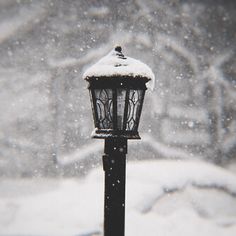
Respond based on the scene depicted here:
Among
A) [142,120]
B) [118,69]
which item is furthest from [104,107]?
[142,120]

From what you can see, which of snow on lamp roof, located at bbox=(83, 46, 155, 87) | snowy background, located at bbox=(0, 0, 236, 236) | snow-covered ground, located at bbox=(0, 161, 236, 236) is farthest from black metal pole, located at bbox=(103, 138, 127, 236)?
snowy background, located at bbox=(0, 0, 236, 236)

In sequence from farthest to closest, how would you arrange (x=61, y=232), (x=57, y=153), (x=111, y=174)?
(x=57, y=153), (x=61, y=232), (x=111, y=174)

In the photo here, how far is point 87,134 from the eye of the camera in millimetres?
5957

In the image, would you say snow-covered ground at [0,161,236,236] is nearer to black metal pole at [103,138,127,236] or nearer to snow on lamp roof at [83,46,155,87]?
black metal pole at [103,138,127,236]

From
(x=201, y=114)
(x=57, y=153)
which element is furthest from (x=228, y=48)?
(x=57, y=153)

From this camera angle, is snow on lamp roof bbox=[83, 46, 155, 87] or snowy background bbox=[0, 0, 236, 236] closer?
snow on lamp roof bbox=[83, 46, 155, 87]

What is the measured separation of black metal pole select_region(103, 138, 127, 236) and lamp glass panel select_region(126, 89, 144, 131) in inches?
4.6

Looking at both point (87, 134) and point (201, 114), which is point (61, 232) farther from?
point (201, 114)

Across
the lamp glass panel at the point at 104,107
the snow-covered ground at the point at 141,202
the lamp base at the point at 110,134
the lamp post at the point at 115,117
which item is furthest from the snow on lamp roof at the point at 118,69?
the snow-covered ground at the point at 141,202

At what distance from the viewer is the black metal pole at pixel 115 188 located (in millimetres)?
2039

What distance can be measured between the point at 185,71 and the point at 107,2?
2.05m

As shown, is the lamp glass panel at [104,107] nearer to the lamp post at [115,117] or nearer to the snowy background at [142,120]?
the lamp post at [115,117]

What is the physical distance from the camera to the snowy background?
17.7 feet

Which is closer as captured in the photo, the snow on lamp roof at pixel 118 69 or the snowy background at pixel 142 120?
the snow on lamp roof at pixel 118 69
